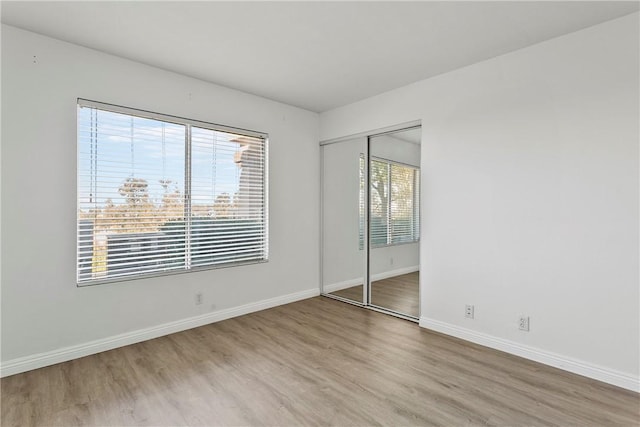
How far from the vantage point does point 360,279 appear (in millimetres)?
4379

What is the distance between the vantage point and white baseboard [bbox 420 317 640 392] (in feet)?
7.72

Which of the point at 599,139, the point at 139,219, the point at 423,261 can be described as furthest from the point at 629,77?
the point at 139,219

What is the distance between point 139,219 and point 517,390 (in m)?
3.46

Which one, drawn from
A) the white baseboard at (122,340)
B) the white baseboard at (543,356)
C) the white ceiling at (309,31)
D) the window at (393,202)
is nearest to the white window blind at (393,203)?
the window at (393,202)

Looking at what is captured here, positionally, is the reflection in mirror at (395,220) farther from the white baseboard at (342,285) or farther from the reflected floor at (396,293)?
the white baseboard at (342,285)

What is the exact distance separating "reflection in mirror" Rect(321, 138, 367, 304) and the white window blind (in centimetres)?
18

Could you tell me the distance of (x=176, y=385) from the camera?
93.3 inches

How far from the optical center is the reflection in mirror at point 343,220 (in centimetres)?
439

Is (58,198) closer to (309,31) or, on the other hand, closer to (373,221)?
(309,31)

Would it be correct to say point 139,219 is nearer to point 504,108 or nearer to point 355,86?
point 355,86

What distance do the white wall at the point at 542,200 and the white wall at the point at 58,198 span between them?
254 centimetres

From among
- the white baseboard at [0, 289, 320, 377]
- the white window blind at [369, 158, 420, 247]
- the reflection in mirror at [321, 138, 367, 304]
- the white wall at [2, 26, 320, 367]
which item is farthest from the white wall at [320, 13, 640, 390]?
the white wall at [2, 26, 320, 367]

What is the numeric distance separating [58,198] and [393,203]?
134 inches

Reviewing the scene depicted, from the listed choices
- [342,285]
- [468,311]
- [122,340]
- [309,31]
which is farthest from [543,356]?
[122,340]
